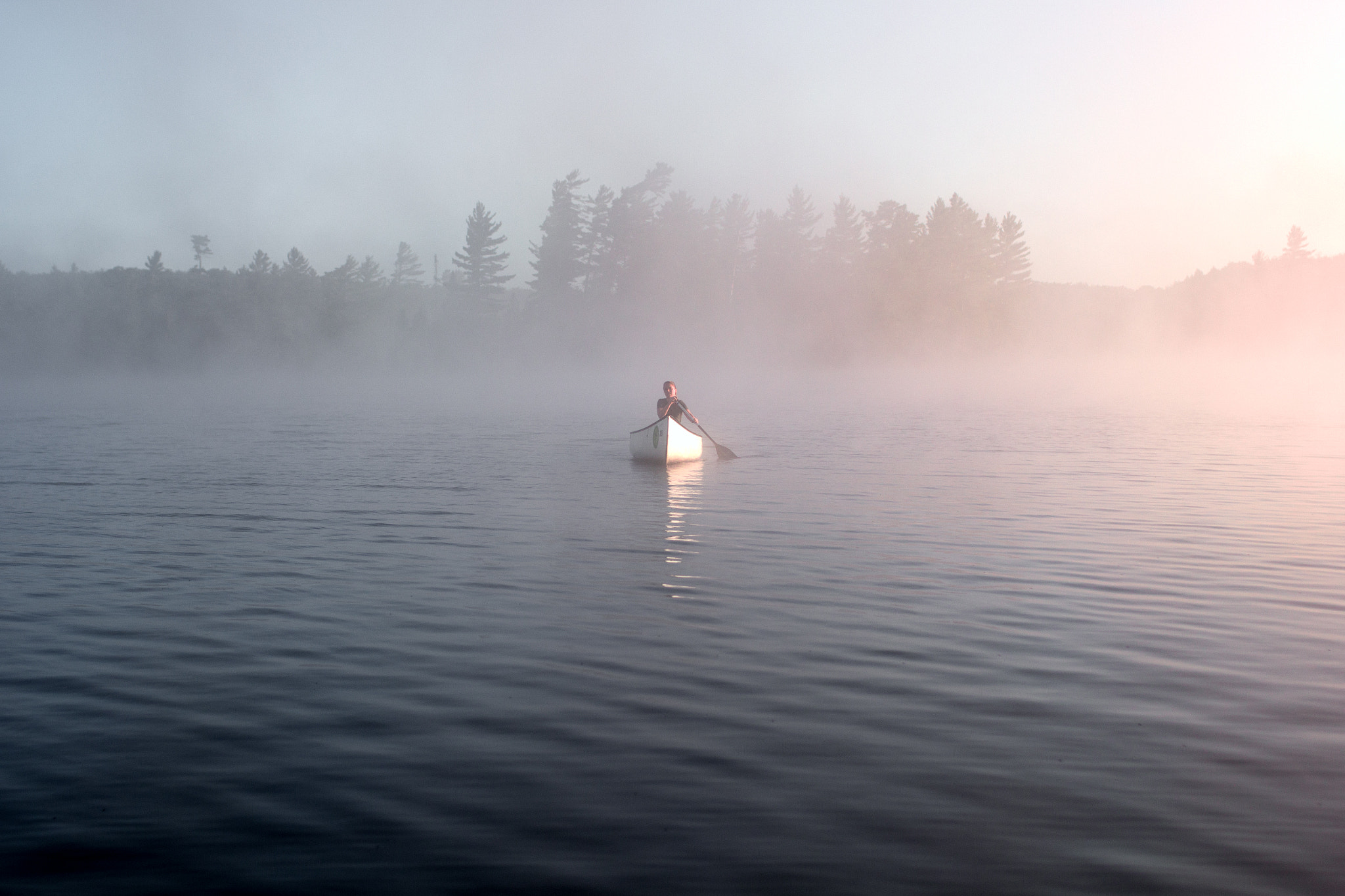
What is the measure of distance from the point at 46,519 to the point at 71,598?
265 inches

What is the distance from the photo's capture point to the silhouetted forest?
115375mm

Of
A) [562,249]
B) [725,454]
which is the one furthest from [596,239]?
[725,454]

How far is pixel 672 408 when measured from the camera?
26.7 m

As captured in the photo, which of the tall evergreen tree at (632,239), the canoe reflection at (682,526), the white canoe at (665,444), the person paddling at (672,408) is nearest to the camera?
the canoe reflection at (682,526)

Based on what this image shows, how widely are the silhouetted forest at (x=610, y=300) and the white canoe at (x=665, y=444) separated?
296ft

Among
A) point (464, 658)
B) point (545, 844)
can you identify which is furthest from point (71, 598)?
point (545, 844)

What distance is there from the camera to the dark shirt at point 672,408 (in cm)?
2653

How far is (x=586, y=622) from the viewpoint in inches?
400

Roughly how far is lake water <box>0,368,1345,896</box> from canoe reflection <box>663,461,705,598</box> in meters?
0.14

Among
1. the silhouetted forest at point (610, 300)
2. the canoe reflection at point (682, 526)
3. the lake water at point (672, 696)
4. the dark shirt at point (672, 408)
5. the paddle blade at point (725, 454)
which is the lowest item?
the lake water at point (672, 696)

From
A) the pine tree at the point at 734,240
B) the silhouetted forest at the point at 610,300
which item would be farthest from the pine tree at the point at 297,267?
the pine tree at the point at 734,240

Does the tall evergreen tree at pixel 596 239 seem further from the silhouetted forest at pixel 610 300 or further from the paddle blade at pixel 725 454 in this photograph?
the paddle blade at pixel 725 454

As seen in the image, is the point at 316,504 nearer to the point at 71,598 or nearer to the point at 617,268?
the point at 71,598

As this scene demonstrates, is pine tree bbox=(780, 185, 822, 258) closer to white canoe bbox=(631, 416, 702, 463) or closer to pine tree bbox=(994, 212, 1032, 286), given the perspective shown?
pine tree bbox=(994, 212, 1032, 286)
